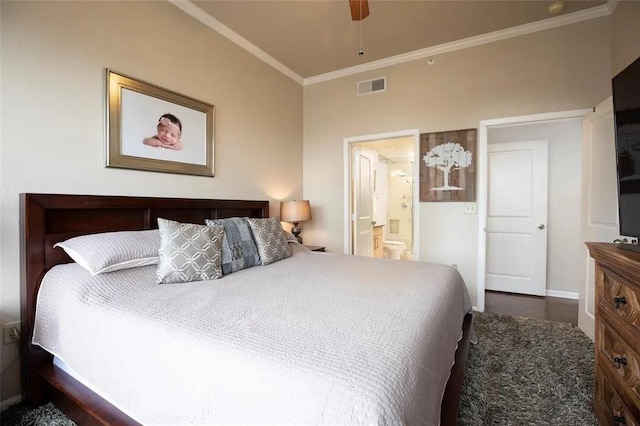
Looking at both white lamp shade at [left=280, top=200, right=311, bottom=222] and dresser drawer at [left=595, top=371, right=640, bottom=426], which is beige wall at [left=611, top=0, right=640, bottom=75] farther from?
white lamp shade at [left=280, top=200, right=311, bottom=222]

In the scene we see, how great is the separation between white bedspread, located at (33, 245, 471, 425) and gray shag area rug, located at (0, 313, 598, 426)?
43cm

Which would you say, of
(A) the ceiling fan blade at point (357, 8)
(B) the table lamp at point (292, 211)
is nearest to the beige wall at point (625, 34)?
(A) the ceiling fan blade at point (357, 8)

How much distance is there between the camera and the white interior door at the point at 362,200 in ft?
13.2

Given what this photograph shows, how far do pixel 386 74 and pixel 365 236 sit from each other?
2.27 m

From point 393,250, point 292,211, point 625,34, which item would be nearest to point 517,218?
point 625,34

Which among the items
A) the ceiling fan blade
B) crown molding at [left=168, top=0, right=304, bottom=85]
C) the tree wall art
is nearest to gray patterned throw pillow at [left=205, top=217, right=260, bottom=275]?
the ceiling fan blade

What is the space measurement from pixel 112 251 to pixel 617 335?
2.56 metres

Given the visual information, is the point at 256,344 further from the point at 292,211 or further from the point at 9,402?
the point at 292,211

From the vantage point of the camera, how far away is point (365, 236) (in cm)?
440

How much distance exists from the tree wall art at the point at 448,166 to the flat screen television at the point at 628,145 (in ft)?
5.37

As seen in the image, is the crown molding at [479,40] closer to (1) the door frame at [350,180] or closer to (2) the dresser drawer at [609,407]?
(1) the door frame at [350,180]

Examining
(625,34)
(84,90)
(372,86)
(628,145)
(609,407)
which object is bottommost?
(609,407)

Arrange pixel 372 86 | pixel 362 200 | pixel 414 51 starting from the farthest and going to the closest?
pixel 362 200 < pixel 372 86 < pixel 414 51

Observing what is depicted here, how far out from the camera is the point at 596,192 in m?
2.38
